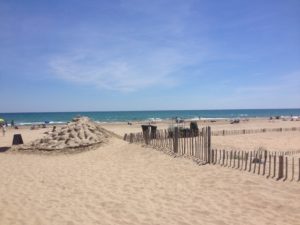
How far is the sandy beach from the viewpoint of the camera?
889 centimetres

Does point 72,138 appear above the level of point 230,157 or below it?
above

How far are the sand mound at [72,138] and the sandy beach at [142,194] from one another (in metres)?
3.29

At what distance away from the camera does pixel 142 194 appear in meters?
11.1

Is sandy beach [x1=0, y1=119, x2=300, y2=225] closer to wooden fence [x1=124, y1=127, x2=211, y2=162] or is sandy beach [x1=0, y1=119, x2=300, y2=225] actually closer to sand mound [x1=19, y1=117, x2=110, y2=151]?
wooden fence [x1=124, y1=127, x2=211, y2=162]

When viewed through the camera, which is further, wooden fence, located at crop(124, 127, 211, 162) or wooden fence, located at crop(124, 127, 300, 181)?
wooden fence, located at crop(124, 127, 211, 162)

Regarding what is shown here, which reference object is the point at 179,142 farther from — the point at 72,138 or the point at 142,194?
the point at 142,194

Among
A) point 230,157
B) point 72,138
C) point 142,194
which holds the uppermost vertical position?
point 72,138

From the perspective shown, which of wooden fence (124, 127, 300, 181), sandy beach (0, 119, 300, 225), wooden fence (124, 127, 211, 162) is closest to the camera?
sandy beach (0, 119, 300, 225)

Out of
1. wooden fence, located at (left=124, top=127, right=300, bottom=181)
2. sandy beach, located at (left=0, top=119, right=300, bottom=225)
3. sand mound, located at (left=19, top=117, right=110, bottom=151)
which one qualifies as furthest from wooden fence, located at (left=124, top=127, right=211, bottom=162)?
sand mound, located at (left=19, top=117, right=110, bottom=151)

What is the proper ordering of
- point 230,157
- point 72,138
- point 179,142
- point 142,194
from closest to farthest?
point 142,194 < point 230,157 < point 179,142 < point 72,138

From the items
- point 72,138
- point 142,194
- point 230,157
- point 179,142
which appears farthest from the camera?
point 72,138

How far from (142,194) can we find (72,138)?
33.9 feet

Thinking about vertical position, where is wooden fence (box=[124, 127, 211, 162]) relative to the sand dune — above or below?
above

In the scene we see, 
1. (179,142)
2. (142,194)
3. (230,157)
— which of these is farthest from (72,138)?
(142,194)
